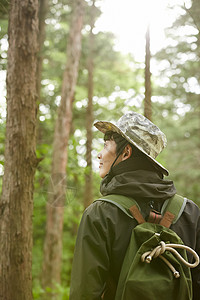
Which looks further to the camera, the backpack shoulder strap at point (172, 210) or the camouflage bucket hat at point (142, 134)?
the camouflage bucket hat at point (142, 134)

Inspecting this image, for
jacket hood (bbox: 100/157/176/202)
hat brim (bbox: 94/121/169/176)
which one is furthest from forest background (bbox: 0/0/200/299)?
jacket hood (bbox: 100/157/176/202)

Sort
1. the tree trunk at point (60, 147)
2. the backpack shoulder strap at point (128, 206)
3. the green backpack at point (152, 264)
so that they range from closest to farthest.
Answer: the green backpack at point (152, 264) < the backpack shoulder strap at point (128, 206) < the tree trunk at point (60, 147)

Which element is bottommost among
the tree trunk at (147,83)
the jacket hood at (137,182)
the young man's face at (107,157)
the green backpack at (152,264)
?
the green backpack at (152,264)

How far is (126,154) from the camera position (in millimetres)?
2459

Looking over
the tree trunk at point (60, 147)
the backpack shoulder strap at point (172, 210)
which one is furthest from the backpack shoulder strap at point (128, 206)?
the tree trunk at point (60, 147)

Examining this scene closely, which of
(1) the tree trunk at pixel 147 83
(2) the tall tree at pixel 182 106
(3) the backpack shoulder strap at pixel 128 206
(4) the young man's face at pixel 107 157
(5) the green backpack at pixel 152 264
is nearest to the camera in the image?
(5) the green backpack at pixel 152 264

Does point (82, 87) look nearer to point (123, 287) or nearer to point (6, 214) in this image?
point (6, 214)

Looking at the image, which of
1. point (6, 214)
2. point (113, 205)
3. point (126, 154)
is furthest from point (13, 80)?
point (113, 205)

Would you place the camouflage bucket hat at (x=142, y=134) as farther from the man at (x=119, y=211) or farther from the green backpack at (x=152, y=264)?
the green backpack at (x=152, y=264)

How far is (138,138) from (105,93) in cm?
1316

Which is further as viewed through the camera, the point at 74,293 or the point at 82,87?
the point at 82,87

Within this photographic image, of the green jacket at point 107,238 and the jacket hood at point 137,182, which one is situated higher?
the jacket hood at point 137,182

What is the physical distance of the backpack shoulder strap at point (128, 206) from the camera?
2141 mm

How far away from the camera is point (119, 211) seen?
2148mm
